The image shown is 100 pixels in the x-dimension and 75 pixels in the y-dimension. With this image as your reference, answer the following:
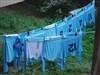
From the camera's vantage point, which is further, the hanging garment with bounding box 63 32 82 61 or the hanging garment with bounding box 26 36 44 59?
the hanging garment with bounding box 63 32 82 61

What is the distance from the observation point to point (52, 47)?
6086 mm

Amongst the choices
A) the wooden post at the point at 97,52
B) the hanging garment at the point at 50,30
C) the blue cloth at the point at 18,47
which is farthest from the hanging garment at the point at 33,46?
the wooden post at the point at 97,52

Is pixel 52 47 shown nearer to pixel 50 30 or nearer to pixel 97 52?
pixel 50 30

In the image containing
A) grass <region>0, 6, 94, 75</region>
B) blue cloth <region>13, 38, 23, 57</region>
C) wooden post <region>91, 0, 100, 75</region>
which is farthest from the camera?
grass <region>0, 6, 94, 75</region>

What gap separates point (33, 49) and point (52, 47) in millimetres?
413

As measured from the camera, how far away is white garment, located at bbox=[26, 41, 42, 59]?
5.93 meters

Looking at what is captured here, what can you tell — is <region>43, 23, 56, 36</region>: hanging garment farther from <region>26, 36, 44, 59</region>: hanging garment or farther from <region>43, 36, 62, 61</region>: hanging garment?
<region>26, 36, 44, 59</region>: hanging garment

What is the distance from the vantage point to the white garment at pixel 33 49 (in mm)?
5926

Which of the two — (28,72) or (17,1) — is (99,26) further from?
(17,1)

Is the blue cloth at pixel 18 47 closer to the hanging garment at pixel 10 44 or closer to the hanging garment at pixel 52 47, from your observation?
the hanging garment at pixel 10 44

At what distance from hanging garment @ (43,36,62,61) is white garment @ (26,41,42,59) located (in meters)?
0.12

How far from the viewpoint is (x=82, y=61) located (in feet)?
24.7

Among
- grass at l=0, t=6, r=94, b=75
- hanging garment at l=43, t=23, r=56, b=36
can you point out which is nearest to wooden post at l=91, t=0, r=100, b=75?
grass at l=0, t=6, r=94, b=75

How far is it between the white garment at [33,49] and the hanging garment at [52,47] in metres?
0.12
